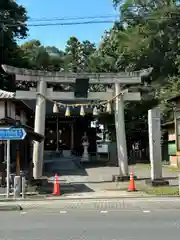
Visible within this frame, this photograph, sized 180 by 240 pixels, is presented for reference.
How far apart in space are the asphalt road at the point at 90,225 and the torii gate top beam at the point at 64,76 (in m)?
10.5

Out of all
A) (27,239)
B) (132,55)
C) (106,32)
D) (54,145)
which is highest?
(106,32)

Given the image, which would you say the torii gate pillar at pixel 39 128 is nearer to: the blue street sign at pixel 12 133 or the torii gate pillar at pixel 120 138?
the torii gate pillar at pixel 120 138

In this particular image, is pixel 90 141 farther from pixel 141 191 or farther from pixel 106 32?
pixel 141 191

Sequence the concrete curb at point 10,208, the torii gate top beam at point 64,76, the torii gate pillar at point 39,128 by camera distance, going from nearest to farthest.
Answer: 1. the concrete curb at point 10,208
2. the torii gate pillar at point 39,128
3. the torii gate top beam at point 64,76

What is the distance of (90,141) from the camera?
4944 cm

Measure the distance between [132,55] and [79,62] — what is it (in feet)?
87.3

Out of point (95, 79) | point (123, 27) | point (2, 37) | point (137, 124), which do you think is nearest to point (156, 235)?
point (95, 79)

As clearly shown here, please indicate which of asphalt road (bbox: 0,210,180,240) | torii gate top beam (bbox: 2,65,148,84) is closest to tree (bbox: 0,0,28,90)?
torii gate top beam (bbox: 2,65,148,84)

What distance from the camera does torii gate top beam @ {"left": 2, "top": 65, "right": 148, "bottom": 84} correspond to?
2202 cm

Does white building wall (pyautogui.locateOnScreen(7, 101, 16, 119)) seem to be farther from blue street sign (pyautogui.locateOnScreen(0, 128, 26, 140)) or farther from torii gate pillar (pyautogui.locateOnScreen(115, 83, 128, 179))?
blue street sign (pyautogui.locateOnScreen(0, 128, 26, 140))

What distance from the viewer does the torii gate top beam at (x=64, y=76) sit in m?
22.0

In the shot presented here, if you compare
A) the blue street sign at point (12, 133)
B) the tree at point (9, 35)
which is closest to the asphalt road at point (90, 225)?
the blue street sign at point (12, 133)

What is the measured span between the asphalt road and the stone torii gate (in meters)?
9.38

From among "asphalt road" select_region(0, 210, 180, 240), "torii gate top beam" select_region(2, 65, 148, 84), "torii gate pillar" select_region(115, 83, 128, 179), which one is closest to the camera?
"asphalt road" select_region(0, 210, 180, 240)
